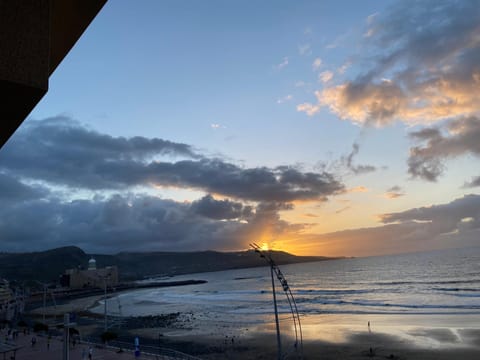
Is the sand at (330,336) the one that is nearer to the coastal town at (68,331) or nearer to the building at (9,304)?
the coastal town at (68,331)

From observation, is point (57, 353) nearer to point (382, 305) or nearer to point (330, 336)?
point (330, 336)

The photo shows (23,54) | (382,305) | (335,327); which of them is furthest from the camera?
(382,305)

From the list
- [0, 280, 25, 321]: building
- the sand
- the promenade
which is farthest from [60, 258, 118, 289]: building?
the promenade

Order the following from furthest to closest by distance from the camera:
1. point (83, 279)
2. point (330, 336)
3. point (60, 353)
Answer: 1. point (83, 279)
2. point (330, 336)
3. point (60, 353)

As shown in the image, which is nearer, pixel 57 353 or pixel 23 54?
pixel 23 54

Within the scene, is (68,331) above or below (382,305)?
above

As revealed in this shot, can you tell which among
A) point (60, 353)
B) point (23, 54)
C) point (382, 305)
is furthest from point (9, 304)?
point (23, 54)

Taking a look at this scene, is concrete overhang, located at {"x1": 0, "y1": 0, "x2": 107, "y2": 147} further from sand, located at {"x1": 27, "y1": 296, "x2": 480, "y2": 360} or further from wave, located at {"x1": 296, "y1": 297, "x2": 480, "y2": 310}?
wave, located at {"x1": 296, "y1": 297, "x2": 480, "y2": 310}

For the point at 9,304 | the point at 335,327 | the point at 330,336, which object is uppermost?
the point at 9,304

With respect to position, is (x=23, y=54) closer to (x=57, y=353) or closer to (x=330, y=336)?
(x=57, y=353)

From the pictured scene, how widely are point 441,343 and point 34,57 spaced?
137 ft

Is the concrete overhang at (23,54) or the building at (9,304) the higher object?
the concrete overhang at (23,54)

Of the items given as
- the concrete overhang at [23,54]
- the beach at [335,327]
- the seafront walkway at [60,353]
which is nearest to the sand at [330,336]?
the beach at [335,327]

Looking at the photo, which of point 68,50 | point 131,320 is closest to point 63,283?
point 131,320
